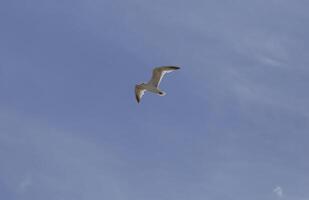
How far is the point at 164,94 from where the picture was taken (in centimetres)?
8531

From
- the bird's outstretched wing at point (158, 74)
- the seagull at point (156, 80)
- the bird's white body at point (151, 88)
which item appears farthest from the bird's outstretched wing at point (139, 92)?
the bird's outstretched wing at point (158, 74)

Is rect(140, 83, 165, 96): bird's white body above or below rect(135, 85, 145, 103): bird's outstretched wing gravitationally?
below

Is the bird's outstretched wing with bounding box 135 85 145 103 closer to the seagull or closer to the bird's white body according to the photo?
the bird's white body

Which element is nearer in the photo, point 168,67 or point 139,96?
point 168,67

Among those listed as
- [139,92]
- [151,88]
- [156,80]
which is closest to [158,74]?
[156,80]

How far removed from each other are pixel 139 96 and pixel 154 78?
501cm

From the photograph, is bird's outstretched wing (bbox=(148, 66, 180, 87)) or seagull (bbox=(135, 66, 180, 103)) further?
bird's outstretched wing (bbox=(148, 66, 180, 87))

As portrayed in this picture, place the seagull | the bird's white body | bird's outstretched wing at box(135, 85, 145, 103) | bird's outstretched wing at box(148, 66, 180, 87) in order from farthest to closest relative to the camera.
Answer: bird's outstretched wing at box(135, 85, 145, 103)
bird's outstretched wing at box(148, 66, 180, 87)
the bird's white body
the seagull

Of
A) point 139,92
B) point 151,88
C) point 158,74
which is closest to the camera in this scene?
point 158,74

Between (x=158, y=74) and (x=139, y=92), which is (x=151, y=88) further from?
(x=139, y=92)

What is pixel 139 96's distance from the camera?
92.6 metres

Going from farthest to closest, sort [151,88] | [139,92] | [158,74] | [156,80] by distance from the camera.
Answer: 1. [139,92]
2. [151,88]
3. [156,80]
4. [158,74]

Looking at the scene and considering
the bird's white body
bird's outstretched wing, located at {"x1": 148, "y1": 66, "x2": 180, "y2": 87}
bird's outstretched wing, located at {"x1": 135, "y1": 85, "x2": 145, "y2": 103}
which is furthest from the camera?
bird's outstretched wing, located at {"x1": 135, "y1": 85, "x2": 145, "y2": 103}

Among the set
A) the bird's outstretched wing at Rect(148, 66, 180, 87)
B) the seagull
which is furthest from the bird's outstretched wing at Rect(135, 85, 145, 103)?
the bird's outstretched wing at Rect(148, 66, 180, 87)
